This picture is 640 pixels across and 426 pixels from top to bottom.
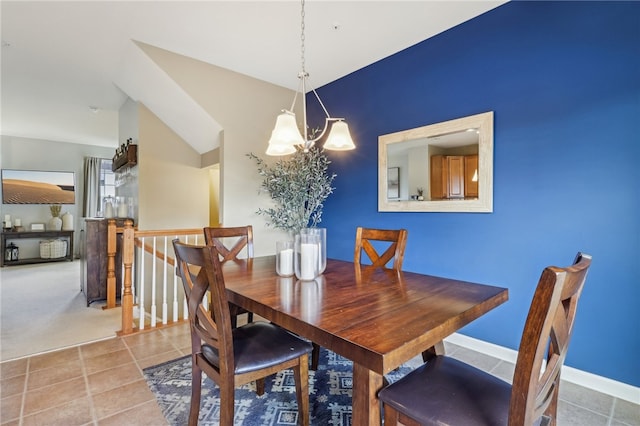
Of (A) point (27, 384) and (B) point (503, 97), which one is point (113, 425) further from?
(B) point (503, 97)

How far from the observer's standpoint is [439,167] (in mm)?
2742

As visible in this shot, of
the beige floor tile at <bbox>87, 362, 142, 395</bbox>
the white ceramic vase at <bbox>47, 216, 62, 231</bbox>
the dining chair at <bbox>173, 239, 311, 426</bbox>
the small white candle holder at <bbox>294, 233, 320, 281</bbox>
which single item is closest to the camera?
the dining chair at <bbox>173, 239, 311, 426</bbox>

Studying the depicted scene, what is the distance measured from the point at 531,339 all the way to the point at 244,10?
2822 mm

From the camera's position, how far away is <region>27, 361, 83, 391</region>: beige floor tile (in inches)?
77.4

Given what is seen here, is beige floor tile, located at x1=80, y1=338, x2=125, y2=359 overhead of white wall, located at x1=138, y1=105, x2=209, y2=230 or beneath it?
beneath

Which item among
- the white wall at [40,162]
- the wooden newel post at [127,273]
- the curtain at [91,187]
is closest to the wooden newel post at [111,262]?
the wooden newel post at [127,273]

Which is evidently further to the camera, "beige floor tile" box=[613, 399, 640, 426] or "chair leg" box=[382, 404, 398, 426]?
"beige floor tile" box=[613, 399, 640, 426]

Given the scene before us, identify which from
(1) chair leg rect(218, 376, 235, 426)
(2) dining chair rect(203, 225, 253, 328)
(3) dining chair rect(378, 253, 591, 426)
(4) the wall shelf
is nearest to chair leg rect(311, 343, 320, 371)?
(2) dining chair rect(203, 225, 253, 328)

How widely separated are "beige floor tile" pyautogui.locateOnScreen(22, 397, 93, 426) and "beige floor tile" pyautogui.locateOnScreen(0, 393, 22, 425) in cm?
8

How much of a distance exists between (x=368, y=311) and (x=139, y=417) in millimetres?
1497

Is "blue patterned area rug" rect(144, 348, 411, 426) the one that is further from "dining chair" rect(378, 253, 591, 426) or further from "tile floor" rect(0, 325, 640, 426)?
"dining chair" rect(378, 253, 591, 426)

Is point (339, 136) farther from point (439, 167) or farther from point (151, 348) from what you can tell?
point (151, 348)

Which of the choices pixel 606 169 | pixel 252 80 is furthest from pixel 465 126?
pixel 252 80

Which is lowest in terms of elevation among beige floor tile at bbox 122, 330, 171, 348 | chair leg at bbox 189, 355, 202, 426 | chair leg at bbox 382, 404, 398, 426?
beige floor tile at bbox 122, 330, 171, 348
